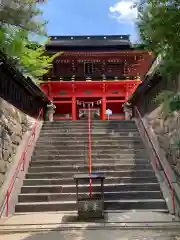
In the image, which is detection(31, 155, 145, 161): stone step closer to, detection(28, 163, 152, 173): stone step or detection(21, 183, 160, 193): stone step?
detection(28, 163, 152, 173): stone step

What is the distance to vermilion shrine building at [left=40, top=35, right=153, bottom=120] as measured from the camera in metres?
23.0

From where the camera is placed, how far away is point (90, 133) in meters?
12.0

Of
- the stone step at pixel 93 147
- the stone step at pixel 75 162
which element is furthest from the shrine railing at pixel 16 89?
the stone step at pixel 75 162

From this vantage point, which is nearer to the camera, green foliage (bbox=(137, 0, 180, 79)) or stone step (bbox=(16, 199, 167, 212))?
green foliage (bbox=(137, 0, 180, 79))

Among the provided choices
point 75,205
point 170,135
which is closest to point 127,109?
point 170,135

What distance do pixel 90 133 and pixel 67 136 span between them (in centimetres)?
102

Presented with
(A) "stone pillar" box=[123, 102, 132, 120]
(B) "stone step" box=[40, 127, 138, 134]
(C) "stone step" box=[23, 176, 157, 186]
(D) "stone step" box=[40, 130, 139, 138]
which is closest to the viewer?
(C) "stone step" box=[23, 176, 157, 186]

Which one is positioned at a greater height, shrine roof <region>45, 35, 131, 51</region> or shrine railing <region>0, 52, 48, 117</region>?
shrine roof <region>45, 35, 131, 51</region>

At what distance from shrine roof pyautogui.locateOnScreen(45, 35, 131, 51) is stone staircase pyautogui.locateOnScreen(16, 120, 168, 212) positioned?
14088 mm

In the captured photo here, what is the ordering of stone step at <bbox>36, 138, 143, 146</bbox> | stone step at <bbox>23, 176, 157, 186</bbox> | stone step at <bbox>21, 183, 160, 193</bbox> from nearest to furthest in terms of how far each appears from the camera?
stone step at <bbox>21, 183, 160, 193</bbox> → stone step at <bbox>23, 176, 157, 186</bbox> → stone step at <bbox>36, 138, 143, 146</bbox>

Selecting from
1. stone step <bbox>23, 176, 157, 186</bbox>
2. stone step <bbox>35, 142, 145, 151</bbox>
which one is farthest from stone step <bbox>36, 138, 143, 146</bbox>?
stone step <bbox>23, 176, 157, 186</bbox>

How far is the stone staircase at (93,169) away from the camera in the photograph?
7.56m

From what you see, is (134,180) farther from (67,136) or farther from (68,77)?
(68,77)

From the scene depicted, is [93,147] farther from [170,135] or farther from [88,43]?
[88,43]
